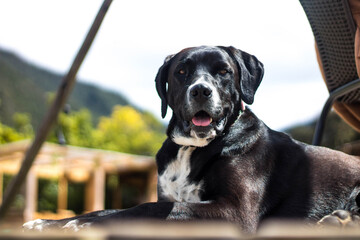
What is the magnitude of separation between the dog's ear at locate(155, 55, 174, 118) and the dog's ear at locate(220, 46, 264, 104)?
0.28 metres

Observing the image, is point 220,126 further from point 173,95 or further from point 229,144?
point 173,95

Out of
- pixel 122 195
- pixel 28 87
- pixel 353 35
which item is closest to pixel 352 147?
pixel 353 35

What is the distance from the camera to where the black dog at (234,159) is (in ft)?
6.91

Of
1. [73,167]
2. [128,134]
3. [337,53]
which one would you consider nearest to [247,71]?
[337,53]

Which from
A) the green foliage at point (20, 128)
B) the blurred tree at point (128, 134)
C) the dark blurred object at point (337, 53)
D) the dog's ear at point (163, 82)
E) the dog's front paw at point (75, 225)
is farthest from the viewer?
the blurred tree at point (128, 134)

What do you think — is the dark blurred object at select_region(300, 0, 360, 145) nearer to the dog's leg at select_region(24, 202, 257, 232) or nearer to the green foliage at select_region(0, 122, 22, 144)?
the dog's leg at select_region(24, 202, 257, 232)

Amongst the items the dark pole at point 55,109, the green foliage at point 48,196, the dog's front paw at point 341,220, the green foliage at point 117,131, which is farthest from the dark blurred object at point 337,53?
the green foliage at point 117,131

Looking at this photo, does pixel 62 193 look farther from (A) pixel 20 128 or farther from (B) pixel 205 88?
(B) pixel 205 88

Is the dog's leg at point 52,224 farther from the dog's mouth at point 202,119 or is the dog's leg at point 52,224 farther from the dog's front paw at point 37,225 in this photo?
the dog's mouth at point 202,119

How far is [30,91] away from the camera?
41.8 metres

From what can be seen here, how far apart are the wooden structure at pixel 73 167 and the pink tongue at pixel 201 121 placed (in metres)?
11.6

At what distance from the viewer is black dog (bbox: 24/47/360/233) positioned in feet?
6.91

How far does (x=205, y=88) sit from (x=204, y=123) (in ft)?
0.51

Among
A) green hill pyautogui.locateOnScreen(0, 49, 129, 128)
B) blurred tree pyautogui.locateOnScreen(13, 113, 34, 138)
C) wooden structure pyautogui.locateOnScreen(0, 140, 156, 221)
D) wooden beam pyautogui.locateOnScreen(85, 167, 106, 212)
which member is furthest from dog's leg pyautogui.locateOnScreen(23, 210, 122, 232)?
green hill pyautogui.locateOnScreen(0, 49, 129, 128)
